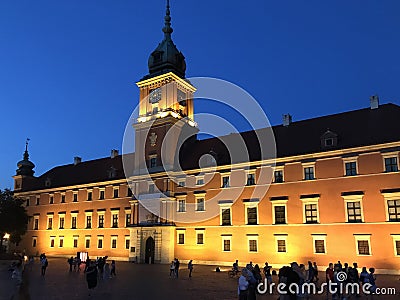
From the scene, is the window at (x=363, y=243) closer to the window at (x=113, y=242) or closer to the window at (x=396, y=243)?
the window at (x=396, y=243)

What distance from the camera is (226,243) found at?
37906mm

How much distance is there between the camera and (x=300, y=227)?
33781 millimetres

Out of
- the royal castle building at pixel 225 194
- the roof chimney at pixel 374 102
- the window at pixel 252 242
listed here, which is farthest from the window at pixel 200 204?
the roof chimney at pixel 374 102

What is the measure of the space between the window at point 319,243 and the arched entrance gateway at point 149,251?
1860 cm

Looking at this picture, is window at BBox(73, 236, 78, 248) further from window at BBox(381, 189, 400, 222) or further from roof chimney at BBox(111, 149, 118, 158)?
window at BBox(381, 189, 400, 222)

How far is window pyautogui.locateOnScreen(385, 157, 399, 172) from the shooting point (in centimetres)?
3017

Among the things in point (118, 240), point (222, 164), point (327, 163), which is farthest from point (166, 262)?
point (327, 163)

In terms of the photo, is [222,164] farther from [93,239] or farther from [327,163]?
[93,239]

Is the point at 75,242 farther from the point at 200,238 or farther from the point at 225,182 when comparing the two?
the point at 225,182

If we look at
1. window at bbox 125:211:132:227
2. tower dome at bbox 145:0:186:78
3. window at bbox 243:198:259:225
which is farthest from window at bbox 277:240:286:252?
tower dome at bbox 145:0:186:78

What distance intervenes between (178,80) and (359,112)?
76.0 ft

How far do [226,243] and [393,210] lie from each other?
626 inches

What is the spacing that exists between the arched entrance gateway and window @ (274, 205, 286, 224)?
15.2 m

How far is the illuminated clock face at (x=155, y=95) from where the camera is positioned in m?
48.9
